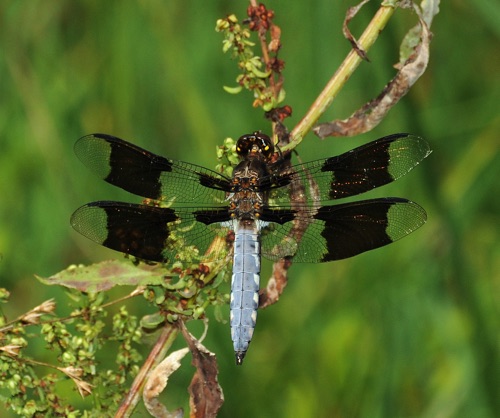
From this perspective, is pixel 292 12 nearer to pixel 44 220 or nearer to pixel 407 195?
pixel 407 195

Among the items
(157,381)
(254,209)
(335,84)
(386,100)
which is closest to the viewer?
(157,381)

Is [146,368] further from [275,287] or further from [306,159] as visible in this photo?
[306,159]

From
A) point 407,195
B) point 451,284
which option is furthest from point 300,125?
point 407,195

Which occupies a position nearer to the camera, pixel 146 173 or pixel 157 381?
pixel 157 381

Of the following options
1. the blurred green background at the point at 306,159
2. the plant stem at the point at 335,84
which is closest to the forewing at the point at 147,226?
the plant stem at the point at 335,84

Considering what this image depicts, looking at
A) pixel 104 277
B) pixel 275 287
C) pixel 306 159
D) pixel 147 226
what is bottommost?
pixel 104 277

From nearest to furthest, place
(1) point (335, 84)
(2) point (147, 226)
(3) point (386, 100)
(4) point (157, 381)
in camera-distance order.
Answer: (4) point (157, 381) < (1) point (335, 84) < (3) point (386, 100) < (2) point (147, 226)

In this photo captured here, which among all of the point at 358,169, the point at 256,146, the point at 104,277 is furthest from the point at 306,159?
the point at 104,277

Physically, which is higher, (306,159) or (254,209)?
(306,159)
